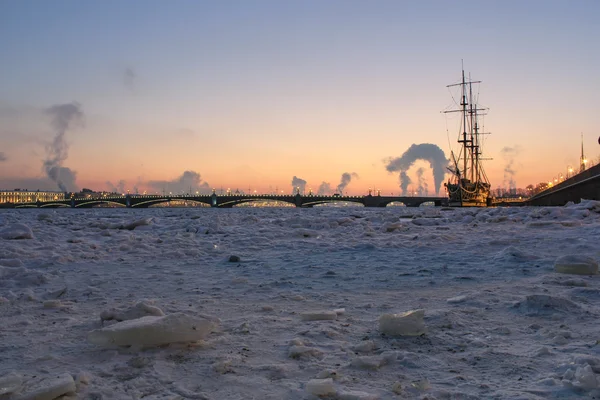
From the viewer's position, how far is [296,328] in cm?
380

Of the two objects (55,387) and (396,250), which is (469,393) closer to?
(55,387)

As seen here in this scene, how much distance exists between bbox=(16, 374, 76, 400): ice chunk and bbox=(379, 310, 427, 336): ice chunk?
2329 mm

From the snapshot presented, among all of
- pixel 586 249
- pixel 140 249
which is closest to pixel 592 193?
pixel 586 249

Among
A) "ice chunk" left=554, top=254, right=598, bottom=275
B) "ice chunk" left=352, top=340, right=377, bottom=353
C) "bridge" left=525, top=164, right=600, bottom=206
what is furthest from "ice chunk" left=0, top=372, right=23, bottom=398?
"bridge" left=525, top=164, right=600, bottom=206

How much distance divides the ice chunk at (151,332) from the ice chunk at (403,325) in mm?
1501

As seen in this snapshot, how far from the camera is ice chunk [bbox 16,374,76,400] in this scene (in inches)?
92.4

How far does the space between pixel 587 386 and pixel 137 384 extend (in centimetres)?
266

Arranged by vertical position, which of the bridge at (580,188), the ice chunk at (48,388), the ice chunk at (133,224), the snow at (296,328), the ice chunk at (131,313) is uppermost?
the bridge at (580,188)

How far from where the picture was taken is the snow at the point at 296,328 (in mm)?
2590

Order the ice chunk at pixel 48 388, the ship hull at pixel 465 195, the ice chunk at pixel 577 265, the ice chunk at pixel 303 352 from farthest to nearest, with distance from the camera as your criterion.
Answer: the ship hull at pixel 465 195 < the ice chunk at pixel 577 265 < the ice chunk at pixel 303 352 < the ice chunk at pixel 48 388

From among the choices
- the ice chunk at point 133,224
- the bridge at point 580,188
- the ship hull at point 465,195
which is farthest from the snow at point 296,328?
the ship hull at point 465,195

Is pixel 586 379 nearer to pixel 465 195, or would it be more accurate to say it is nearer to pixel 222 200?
pixel 465 195

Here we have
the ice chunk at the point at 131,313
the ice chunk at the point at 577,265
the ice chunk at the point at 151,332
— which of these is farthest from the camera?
the ice chunk at the point at 577,265

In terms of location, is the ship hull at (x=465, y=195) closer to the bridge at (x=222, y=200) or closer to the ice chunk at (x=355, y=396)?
the bridge at (x=222, y=200)
